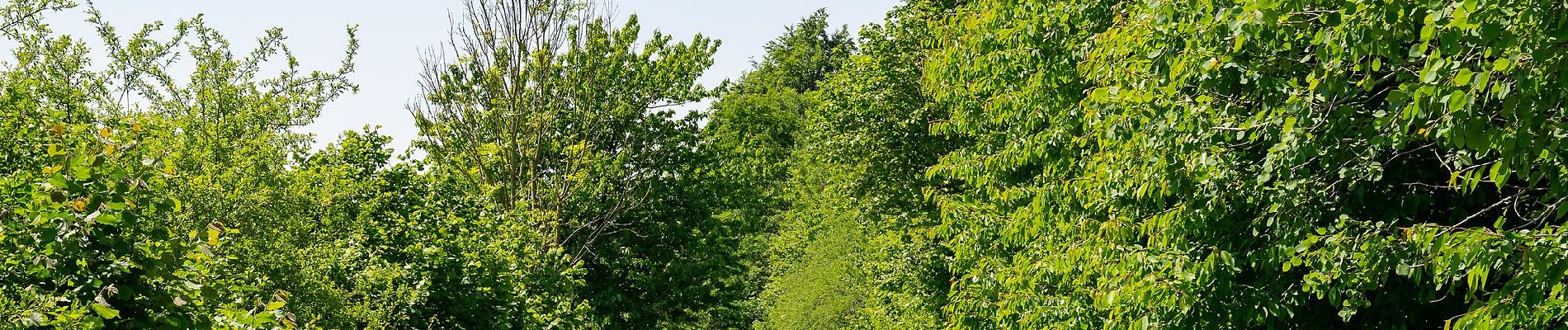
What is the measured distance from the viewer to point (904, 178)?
800 inches

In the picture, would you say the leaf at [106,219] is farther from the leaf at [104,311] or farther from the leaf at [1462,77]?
the leaf at [1462,77]

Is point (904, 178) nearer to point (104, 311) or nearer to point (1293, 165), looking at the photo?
point (1293, 165)

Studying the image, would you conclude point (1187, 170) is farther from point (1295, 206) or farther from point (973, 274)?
point (973, 274)

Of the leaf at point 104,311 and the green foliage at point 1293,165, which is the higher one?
the leaf at point 104,311

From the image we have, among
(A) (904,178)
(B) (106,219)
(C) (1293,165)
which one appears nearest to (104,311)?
(B) (106,219)

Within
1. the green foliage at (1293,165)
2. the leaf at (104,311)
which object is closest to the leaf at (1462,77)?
the green foliage at (1293,165)

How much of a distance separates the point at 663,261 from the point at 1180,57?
58.1 feet

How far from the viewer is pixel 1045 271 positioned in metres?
9.49

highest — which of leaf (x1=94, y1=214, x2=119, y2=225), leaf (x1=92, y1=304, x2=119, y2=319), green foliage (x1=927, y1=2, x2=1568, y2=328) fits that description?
leaf (x1=94, y1=214, x2=119, y2=225)

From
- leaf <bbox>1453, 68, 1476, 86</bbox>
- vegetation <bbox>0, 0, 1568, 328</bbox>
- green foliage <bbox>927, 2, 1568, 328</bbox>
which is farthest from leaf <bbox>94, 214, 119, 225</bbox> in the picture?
leaf <bbox>1453, 68, 1476, 86</bbox>

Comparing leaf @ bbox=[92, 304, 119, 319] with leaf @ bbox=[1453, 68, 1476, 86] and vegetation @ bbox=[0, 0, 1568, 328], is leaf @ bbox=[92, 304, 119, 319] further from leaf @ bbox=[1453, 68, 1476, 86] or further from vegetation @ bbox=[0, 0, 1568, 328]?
leaf @ bbox=[1453, 68, 1476, 86]

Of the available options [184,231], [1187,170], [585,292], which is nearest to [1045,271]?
[1187,170]

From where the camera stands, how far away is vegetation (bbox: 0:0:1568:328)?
488 cm

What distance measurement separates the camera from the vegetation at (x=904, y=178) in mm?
4883
